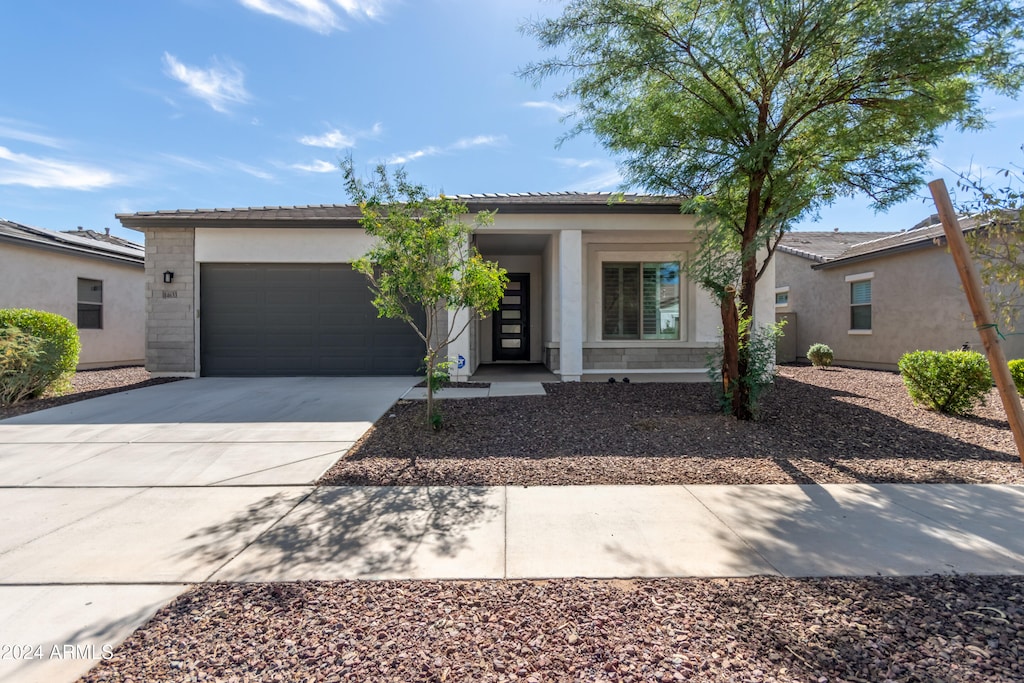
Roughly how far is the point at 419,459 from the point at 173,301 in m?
8.65

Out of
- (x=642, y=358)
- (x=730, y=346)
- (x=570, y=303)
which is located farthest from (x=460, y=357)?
(x=730, y=346)

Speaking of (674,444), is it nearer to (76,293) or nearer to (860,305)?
(860,305)

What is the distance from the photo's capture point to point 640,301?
1102cm

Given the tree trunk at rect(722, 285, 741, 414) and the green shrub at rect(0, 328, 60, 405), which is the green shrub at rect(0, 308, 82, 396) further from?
the tree trunk at rect(722, 285, 741, 414)

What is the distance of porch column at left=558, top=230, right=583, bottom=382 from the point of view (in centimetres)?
930

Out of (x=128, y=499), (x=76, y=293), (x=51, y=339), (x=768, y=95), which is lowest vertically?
(x=128, y=499)

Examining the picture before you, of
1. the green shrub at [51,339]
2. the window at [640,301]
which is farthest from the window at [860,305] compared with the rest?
the green shrub at [51,339]

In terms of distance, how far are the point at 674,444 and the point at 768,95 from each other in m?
4.82

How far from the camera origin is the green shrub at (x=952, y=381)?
6.90 metres

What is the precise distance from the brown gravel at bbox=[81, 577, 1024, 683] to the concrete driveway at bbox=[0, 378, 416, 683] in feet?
1.18

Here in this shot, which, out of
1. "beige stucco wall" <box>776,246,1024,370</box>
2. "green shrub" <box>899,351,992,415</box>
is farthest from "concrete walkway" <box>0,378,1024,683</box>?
"beige stucco wall" <box>776,246,1024,370</box>

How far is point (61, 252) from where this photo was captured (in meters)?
11.6

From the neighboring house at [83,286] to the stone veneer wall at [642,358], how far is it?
518 inches

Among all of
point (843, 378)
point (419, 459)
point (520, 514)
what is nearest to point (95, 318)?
point (419, 459)
